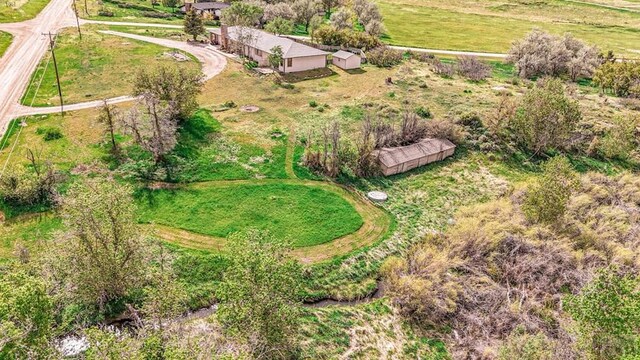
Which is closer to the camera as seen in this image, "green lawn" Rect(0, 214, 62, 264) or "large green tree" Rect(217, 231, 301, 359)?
"large green tree" Rect(217, 231, 301, 359)

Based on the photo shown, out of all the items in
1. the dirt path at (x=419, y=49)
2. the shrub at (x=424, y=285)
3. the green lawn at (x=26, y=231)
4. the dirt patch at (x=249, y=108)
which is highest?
the dirt path at (x=419, y=49)

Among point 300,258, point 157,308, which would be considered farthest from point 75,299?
point 300,258

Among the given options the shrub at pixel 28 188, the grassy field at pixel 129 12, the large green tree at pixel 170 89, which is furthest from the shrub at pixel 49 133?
the grassy field at pixel 129 12

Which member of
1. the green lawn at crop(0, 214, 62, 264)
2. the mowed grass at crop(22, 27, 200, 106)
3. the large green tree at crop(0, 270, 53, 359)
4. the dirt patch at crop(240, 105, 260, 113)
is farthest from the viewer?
the mowed grass at crop(22, 27, 200, 106)

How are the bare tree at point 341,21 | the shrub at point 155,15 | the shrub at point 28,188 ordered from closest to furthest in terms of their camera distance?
the shrub at point 28,188
the bare tree at point 341,21
the shrub at point 155,15

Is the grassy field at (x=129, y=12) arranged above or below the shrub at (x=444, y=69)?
above

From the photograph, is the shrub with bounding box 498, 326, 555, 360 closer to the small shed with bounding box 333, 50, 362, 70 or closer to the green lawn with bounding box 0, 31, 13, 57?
the small shed with bounding box 333, 50, 362, 70

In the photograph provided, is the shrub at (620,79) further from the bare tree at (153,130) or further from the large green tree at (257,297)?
the large green tree at (257,297)

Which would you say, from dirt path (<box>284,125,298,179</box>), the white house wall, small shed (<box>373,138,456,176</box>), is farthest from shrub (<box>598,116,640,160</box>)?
the white house wall
